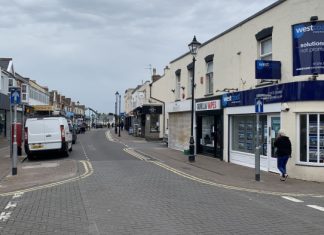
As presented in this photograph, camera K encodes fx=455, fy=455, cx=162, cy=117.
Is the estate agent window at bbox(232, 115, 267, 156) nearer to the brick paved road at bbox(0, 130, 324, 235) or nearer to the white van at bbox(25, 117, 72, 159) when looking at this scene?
the brick paved road at bbox(0, 130, 324, 235)

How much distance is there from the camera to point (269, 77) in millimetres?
16875

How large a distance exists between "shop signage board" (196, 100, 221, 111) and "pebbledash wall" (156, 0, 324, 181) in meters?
0.47

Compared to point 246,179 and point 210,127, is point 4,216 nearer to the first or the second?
point 246,179

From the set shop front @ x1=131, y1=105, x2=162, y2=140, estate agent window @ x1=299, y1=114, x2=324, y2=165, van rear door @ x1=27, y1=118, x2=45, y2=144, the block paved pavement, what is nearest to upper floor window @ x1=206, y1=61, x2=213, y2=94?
the block paved pavement

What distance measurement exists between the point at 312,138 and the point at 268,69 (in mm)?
2985

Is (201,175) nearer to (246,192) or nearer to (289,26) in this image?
(246,192)

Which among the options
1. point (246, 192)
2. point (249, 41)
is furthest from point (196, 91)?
point (246, 192)

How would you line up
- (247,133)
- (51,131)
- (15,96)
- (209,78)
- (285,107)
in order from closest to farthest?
(285,107) → (15,96) → (247,133) → (51,131) → (209,78)

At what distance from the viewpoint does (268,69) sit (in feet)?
55.1

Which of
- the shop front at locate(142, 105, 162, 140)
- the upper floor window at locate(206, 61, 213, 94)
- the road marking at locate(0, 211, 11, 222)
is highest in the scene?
the upper floor window at locate(206, 61, 213, 94)

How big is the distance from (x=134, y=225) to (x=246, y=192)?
5355 mm

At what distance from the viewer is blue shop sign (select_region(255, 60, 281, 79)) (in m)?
16.7

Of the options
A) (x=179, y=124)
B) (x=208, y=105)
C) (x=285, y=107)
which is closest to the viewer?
(x=285, y=107)

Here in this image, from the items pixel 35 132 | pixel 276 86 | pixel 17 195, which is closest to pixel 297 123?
pixel 276 86
